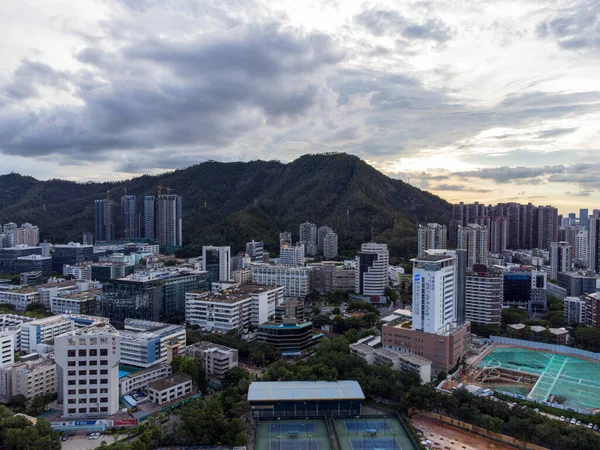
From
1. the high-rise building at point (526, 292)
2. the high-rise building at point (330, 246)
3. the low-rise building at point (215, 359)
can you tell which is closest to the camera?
the low-rise building at point (215, 359)

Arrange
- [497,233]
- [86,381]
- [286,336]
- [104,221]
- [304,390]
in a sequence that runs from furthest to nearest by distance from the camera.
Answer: [104,221] → [497,233] → [286,336] → [304,390] → [86,381]

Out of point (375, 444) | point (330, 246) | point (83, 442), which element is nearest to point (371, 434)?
point (375, 444)

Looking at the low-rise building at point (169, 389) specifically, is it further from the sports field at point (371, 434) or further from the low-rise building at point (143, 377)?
the sports field at point (371, 434)

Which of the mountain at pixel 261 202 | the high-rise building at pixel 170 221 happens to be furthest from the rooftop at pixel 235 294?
the high-rise building at pixel 170 221

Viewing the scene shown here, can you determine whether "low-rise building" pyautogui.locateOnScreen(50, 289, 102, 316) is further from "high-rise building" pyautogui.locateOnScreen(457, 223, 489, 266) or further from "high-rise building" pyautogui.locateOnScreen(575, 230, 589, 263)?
"high-rise building" pyautogui.locateOnScreen(575, 230, 589, 263)

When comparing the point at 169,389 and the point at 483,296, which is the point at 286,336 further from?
the point at 483,296

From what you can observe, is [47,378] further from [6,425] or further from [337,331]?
[337,331]

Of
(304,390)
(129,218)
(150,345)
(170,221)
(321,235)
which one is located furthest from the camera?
(129,218)
